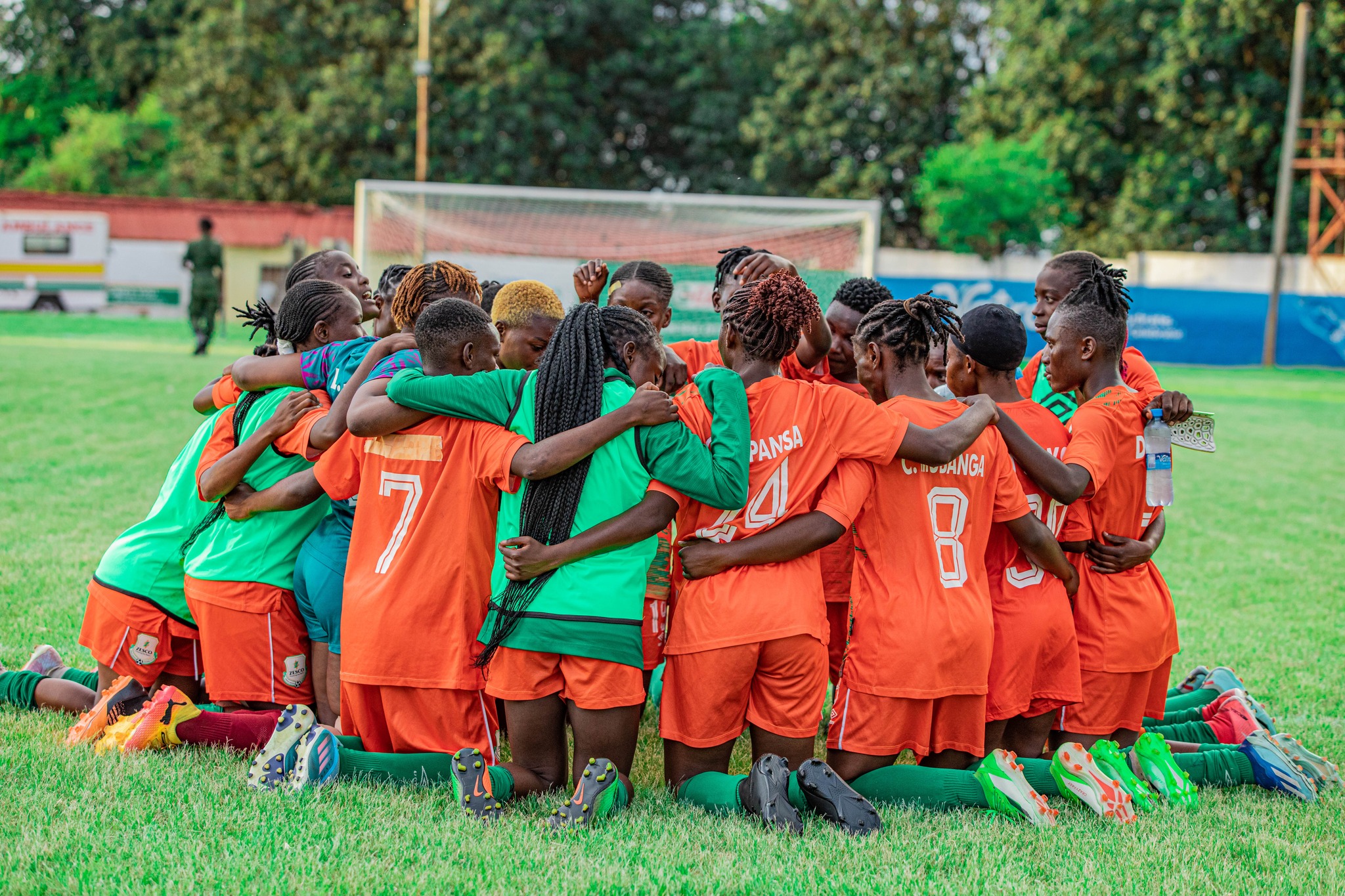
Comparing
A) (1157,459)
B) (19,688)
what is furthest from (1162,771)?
(19,688)

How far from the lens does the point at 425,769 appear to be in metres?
3.39

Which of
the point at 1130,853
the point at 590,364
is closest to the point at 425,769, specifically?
the point at 590,364

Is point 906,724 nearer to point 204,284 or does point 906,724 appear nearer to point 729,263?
point 729,263

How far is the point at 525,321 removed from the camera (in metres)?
3.76

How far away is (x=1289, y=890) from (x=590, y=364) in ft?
8.07

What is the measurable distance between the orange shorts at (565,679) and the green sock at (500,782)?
0.21 m

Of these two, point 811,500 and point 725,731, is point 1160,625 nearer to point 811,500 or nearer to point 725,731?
point 811,500

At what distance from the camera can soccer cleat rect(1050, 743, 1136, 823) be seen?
3.33 metres

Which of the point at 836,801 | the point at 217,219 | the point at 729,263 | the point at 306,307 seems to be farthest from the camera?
the point at 217,219

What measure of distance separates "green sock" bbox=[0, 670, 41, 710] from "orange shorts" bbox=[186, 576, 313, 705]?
79 centimetres

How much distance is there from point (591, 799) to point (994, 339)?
6.56ft

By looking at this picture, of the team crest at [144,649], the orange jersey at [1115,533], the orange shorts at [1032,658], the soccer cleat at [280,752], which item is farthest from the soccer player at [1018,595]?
the team crest at [144,649]

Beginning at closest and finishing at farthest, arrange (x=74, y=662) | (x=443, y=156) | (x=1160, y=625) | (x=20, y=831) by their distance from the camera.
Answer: (x=20, y=831) < (x=1160, y=625) < (x=74, y=662) < (x=443, y=156)

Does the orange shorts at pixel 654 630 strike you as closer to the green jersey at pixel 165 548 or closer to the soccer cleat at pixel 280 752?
the soccer cleat at pixel 280 752
